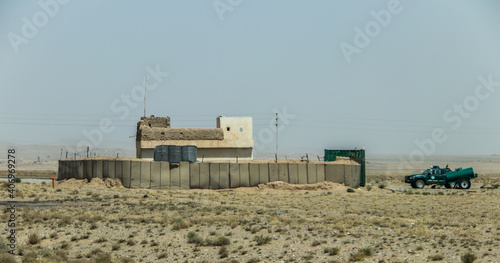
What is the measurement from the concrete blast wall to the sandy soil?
13.3 ft

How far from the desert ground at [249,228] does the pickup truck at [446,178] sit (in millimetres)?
11778

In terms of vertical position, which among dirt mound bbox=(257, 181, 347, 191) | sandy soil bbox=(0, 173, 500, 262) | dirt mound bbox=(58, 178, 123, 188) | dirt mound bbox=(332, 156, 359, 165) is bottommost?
sandy soil bbox=(0, 173, 500, 262)

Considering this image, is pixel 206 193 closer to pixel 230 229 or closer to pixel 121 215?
pixel 121 215

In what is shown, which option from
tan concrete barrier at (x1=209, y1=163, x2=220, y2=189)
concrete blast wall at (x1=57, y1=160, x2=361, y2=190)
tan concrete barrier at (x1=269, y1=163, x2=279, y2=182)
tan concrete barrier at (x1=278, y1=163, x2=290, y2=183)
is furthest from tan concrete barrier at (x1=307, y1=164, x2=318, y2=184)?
tan concrete barrier at (x1=209, y1=163, x2=220, y2=189)

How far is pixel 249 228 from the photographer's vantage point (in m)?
24.1

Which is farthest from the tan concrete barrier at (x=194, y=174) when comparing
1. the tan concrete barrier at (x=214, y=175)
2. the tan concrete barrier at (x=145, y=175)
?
the tan concrete barrier at (x=145, y=175)

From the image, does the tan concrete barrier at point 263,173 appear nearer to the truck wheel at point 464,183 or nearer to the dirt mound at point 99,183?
the dirt mound at point 99,183

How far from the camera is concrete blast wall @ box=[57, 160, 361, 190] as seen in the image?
42.3m

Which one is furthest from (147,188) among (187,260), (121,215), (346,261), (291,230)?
(346,261)

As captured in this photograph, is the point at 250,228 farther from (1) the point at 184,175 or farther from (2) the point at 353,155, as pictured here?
(2) the point at 353,155

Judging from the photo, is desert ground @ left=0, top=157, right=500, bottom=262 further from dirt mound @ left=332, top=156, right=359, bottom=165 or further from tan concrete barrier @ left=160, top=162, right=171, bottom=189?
dirt mound @ left=332, top=156, right=359, bottom=165

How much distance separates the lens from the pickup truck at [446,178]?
49812 millimetres

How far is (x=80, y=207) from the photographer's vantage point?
31.2 m

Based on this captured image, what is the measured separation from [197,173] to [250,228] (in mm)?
19131
